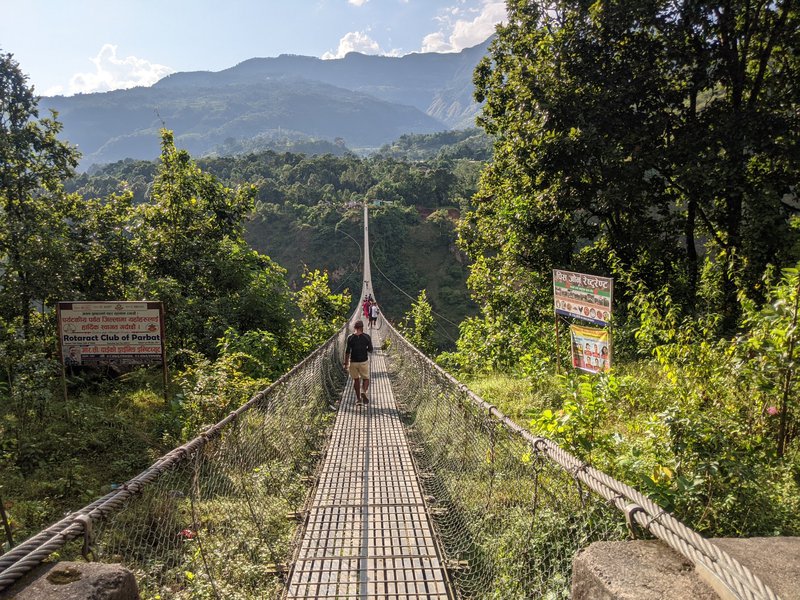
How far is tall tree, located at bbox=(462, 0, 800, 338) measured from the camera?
590cm

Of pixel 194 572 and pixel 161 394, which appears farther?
pixel 161 394

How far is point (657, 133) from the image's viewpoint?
6523 millimetres

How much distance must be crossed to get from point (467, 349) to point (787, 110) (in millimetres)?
5870

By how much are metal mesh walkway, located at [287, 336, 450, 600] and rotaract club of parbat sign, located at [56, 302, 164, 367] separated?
8.37ft

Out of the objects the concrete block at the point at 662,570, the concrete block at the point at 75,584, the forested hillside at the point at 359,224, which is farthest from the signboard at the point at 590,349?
the forested hillside at the point at 359,224

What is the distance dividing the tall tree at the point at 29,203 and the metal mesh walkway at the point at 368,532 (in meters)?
4.99

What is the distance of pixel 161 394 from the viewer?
605 centimetres

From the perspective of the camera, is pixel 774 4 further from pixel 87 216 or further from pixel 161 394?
pixel 87 216

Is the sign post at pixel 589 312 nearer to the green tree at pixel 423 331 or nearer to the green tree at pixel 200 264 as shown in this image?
the green tree at pixel 200 264

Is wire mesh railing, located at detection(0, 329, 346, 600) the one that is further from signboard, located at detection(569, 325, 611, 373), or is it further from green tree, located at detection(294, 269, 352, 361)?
green tree, located at detection(294, 269, 352, 361)

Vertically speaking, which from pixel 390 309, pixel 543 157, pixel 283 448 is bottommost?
pixel 390 309

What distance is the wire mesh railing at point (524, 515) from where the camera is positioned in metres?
1.26

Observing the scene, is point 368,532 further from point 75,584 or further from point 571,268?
point 571,268

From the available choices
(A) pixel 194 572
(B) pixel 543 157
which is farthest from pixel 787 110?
(A) pixel 194 572
